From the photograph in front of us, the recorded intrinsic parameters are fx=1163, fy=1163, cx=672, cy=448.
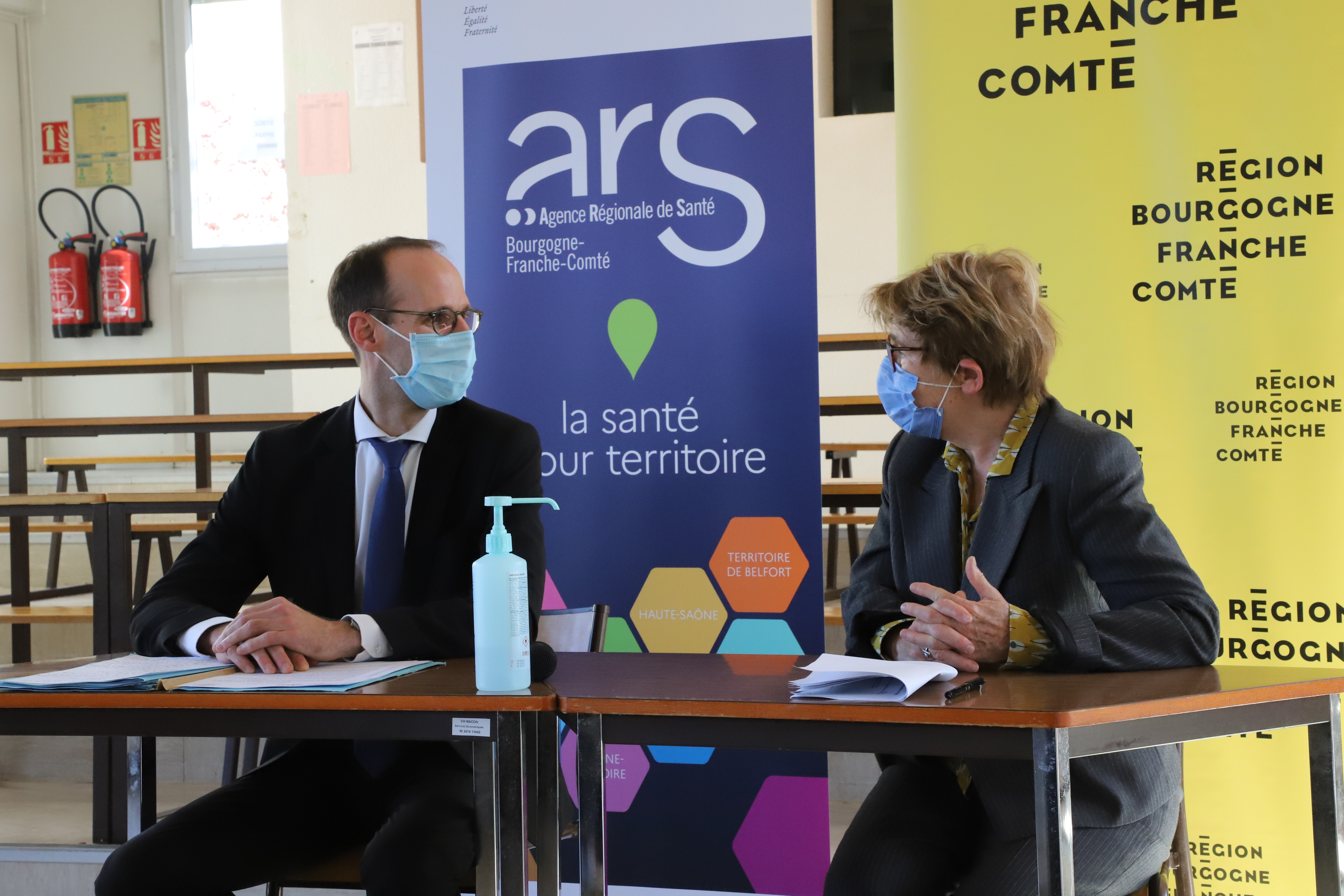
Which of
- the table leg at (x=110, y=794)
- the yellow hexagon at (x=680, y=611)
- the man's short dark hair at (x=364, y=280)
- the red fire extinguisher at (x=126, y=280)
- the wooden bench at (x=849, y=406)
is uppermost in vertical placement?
the red fire extinguisher at (x=126, y=280)

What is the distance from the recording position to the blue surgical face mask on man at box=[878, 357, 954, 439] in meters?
1.75

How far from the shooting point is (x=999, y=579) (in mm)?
1629

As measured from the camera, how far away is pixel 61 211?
22.5ft

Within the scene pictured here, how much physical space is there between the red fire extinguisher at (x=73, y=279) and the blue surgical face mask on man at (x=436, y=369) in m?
5.60

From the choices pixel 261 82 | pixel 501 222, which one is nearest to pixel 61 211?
pixel 261 82

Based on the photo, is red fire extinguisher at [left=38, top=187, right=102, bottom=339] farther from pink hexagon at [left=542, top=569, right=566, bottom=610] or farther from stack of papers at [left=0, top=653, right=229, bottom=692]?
stack of papers at [left=0, top=653, right=229, bottom=692]

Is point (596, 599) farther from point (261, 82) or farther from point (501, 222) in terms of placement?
point (261, 82)

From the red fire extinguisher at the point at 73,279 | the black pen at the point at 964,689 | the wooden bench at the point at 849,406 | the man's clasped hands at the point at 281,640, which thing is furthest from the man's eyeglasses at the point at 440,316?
the red fire extinguisher at the point at 73,279

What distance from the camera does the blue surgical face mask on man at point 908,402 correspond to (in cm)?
175

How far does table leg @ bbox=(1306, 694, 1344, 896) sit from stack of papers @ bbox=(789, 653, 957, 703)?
408 millimetres

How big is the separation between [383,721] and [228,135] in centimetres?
623

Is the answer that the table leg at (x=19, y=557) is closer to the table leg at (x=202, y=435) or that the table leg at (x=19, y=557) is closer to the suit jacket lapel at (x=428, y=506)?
the table leg at (x=202, y=435)

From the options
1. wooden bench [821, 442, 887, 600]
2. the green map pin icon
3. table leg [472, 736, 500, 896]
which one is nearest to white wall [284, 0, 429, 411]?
wooden bench [821, 442, 887, 600]

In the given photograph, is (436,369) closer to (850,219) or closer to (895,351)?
(895,351)
